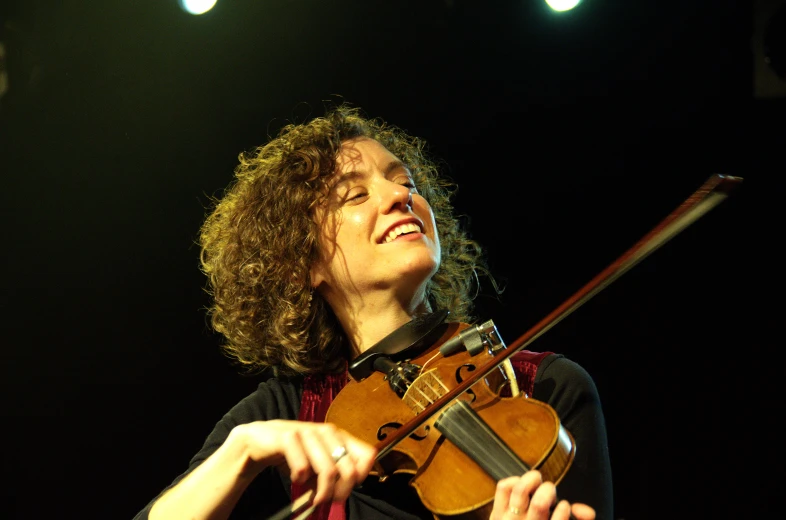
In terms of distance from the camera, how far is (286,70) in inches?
83.1

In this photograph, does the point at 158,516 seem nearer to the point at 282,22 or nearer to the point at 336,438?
the point at 336,438

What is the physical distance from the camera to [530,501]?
931 millimetres

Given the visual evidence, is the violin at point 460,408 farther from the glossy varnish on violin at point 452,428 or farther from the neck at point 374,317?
the neck at point 374,317

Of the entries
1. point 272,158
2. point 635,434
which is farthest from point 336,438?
point 635,434

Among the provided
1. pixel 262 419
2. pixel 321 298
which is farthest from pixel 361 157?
pixel 262 419

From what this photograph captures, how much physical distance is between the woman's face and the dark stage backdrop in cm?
56

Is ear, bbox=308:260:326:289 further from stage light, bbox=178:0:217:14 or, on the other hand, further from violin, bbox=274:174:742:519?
stage light, bbox=178:0:217:14

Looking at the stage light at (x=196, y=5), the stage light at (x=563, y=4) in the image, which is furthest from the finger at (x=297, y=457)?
the stage light at (x=563, y=4)

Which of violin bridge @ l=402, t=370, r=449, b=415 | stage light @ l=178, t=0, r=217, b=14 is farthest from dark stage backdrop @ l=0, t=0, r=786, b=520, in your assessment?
violin bridge @ l=402, t=370, r=449, b=415

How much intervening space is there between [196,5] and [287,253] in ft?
2.52

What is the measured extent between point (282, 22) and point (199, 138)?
39 cm

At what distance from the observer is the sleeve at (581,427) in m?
1.20

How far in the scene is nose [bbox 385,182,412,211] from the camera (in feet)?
5.04

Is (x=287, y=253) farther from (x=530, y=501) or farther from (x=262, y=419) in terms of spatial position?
(x=530, y=501)
